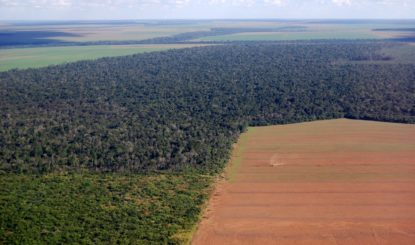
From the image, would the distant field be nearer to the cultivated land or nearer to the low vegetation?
the low vegetation

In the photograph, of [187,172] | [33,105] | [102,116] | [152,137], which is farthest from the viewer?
[33,105]

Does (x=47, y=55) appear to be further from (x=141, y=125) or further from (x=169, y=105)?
(x=141, y=125)

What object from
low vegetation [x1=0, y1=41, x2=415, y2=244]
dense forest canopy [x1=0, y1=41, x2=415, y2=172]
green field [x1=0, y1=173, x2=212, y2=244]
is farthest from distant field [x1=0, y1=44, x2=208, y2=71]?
green field [x1=0, y1=173, x2=212, y2=244]

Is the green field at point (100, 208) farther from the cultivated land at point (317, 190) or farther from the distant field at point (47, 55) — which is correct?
the distant field at point (47, 55)

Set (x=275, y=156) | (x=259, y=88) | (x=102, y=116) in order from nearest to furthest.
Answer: (x=275, y=156) → (x=102, y=116) → (x=259, y=88)

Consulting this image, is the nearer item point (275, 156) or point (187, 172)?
point (187, 172)

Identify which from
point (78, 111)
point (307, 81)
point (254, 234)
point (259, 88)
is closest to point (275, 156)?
point (254, 234)

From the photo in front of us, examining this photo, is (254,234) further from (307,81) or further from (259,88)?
(307,81)
